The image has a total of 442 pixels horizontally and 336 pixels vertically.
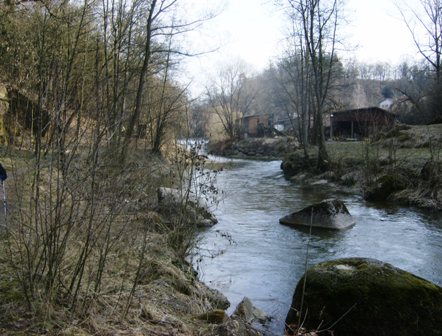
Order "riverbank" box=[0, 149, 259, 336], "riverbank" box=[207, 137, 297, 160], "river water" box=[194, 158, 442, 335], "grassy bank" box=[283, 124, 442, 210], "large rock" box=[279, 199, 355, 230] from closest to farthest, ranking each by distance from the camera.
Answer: "riverbank" box=[0, 149, 259, 336], "river water" box=[194, 158, 442, 335], "large rock" box=[279, 199, 355, 230], "grassy bank" box=[283, 124, 442, 210], "riverbank" box=[207, 137, 297, 160]

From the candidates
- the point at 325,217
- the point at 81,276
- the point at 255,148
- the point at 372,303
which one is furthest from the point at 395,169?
the point at 255,148

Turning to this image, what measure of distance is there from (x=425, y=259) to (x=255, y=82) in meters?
71.1

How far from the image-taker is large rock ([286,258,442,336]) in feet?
18.1

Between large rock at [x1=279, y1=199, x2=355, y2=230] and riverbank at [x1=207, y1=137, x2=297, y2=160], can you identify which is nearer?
large rock at [x1=279, y1=199, x2=355, y2=230]

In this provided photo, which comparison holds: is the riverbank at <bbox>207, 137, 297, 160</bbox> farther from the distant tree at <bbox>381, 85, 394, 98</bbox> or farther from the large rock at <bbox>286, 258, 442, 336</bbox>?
the distant tree at <bbox>381, 85, 394, 98</bbox>

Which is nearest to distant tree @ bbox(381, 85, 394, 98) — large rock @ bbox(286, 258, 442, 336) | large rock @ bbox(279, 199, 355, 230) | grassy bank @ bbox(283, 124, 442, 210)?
grassy bank @ bbox(283, 124, 442, 210)

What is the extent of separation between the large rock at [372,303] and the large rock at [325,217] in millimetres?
6236

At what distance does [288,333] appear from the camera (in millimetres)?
5926

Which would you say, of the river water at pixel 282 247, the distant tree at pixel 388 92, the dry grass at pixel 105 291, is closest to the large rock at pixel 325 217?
the river water at pixel 282 247

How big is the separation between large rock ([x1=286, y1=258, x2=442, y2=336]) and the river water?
71cm

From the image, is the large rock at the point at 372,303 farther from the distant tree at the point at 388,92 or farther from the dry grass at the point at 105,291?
the distant tree at the point at 388,92

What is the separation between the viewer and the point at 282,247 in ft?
34.5

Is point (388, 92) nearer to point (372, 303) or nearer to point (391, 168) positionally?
point (391, 168)

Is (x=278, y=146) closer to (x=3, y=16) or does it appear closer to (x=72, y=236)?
(x=3, y=16)
